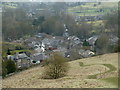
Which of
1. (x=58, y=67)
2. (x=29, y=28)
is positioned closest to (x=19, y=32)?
(x=29, y=28)

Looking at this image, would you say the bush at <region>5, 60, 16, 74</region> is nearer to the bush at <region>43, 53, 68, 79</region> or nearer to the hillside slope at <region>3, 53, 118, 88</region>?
the hillside slope at <region>3, 53, 118, 88</region>

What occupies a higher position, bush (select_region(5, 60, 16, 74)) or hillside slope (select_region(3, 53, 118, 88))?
hillside slope (select_region(3, 53, 118, 88))

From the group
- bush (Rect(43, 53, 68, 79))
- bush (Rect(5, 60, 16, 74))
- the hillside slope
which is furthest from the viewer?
bush (Rect(5, 60, 16, 74))

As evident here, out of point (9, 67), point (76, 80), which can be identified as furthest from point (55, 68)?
point (9, 67)

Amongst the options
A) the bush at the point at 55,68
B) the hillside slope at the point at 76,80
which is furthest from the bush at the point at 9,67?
the bush at the point at 55,68

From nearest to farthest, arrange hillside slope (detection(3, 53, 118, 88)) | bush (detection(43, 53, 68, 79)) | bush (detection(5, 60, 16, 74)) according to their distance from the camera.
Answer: hillside slope (detection(3, 53, 118, 88))
bush (detection(43, 53, 68, 79))
bush (detection(5, 60, 16, 74))

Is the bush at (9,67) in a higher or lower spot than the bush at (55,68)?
lower

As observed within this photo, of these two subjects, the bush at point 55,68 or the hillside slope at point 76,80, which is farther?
the bush at point 55,68

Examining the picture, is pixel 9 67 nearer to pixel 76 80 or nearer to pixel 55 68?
pixel 55 68

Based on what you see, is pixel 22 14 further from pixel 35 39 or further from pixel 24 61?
pixel 24 61

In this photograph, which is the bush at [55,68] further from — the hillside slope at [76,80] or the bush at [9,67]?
the bush at [9,67]

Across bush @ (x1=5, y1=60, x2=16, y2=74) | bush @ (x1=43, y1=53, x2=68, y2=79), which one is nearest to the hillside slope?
bush @ (x1=43, y1=53, x2=68, y2=79)
